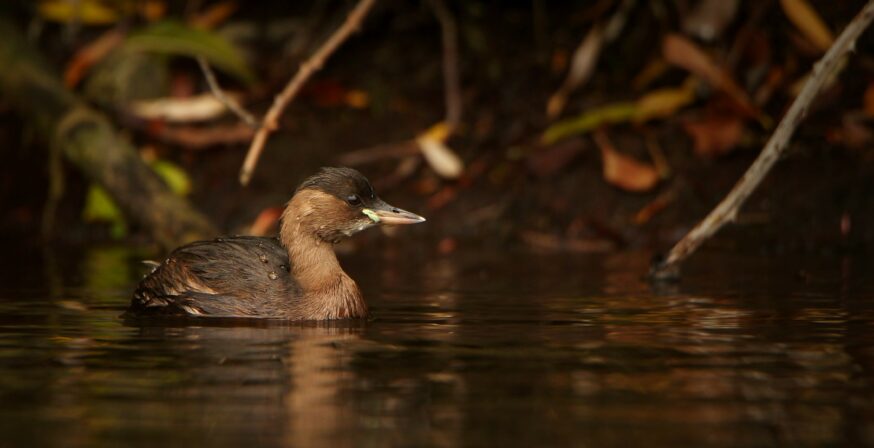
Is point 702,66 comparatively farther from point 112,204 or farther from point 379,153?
point 112,204

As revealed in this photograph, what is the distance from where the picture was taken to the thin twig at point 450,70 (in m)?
16.2

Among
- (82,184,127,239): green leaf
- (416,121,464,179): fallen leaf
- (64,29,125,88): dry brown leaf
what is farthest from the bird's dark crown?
(64,29,125,88): dry brown leaf

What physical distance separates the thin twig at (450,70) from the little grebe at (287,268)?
677 centimetres

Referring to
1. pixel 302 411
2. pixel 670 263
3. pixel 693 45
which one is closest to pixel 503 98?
pixel 693 45

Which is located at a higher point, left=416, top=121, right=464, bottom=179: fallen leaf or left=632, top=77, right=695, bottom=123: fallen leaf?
left=632, top=77, right=695, bottom=123: fallen leaf

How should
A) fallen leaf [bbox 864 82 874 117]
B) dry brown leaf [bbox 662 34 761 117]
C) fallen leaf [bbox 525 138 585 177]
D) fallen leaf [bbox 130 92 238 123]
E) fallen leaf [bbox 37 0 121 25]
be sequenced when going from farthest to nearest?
fallen leaf [bbox 37 0 121 25] < fallen leaf [bbox 130 92 238 123] < fallen leaf [bbox 525 138 585 177] < fallen leaf [bbox 864 82 874 117] < dry brown leaf [bbox 662 34 761 117]

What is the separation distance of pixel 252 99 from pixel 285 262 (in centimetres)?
782

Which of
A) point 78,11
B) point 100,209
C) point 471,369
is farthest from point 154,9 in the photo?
point 471,369

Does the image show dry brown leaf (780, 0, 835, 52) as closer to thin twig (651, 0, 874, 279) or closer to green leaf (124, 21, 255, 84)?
thin twig (651, 0, 874, 279)

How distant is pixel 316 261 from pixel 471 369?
8.87ft

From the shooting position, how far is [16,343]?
25.3 feet

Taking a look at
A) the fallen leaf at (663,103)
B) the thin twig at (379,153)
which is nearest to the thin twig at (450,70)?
the thin twig at (379,153)

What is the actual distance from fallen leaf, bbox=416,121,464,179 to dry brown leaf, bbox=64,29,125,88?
3.62m

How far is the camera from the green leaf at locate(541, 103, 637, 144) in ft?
49.9
